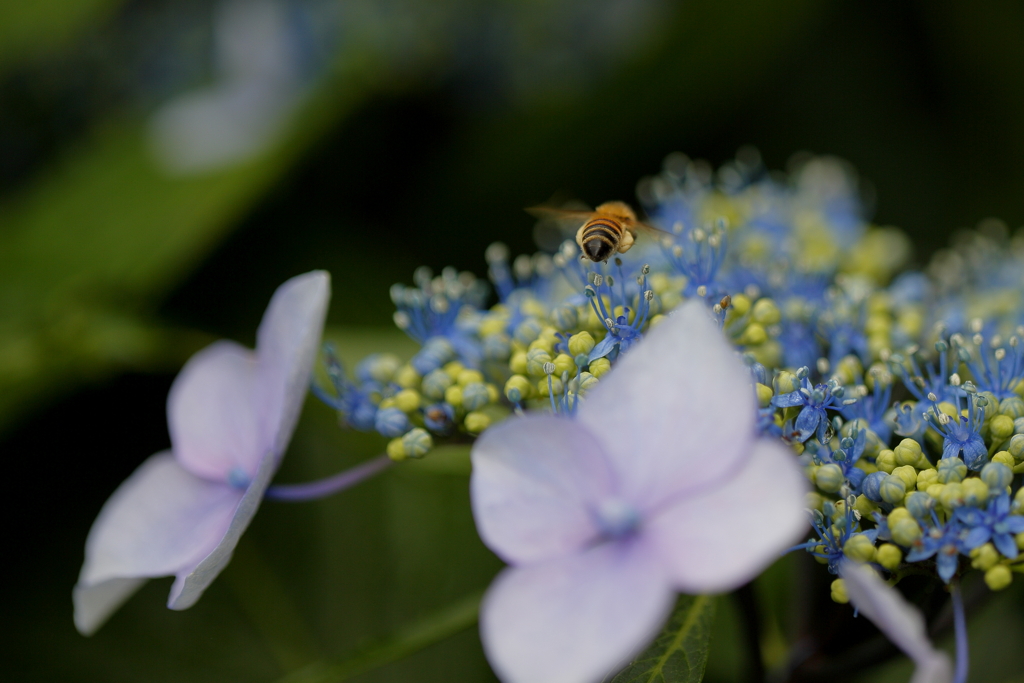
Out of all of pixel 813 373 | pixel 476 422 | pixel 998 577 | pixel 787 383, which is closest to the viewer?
pixel 998 577

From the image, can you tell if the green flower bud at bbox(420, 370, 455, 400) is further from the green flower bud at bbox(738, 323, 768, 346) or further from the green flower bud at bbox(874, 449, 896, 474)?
the green flower bud at bbox(874, 449, 896, 474)

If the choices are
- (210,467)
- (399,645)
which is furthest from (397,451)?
(399,645)

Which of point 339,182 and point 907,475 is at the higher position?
point 907,475

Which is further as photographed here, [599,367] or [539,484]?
[599,367]

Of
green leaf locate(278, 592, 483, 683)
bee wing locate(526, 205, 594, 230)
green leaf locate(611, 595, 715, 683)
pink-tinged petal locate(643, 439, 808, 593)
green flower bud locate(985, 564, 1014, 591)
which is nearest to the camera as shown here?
pink-tinged petal locate(643, 439, 808, 593)

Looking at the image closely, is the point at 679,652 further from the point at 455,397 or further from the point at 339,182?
Answer: the point at 339,182

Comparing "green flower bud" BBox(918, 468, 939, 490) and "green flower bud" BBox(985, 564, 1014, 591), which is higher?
"green flower bud" BBox(918, 468, 939, 490)

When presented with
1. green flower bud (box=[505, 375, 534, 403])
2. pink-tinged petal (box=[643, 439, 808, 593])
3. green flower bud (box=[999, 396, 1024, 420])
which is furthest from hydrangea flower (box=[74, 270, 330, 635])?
green flower bud (box=[999, 396, 1024, 420])

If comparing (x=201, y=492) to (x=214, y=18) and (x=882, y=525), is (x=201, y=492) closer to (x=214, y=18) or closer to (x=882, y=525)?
(x=882, y=525)
